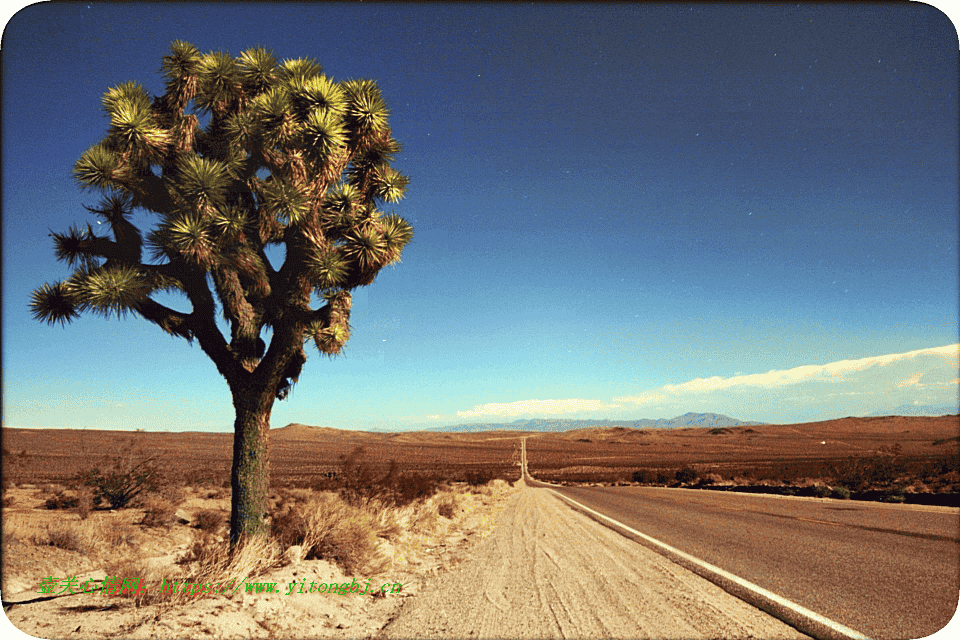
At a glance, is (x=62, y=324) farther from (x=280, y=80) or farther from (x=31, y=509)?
(x=31, y=509)

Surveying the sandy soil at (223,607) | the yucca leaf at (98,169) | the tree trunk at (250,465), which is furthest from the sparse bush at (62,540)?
the yucca leaf at (98,169)

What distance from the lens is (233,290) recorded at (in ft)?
27.0

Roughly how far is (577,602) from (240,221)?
7.25 metres

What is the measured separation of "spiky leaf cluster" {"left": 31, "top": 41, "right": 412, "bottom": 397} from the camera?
7.74m

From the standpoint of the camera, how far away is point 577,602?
5469mm

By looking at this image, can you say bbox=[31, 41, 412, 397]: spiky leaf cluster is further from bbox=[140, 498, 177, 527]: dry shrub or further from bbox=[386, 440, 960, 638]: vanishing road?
bbox=[140, 498, 177, 527]: dry shrub

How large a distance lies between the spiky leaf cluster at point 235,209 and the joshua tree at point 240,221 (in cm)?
2

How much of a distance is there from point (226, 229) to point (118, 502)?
1207 cm

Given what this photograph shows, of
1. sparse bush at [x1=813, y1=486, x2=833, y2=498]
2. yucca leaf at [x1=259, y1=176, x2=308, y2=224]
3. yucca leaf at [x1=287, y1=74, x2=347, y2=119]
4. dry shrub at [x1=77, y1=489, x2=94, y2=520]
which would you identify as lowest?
sparse bush at [x1=813, y1=486, x2=833, y2=498]

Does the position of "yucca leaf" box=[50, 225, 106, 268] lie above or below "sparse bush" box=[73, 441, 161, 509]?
above

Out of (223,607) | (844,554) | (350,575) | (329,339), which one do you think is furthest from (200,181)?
(844,554)

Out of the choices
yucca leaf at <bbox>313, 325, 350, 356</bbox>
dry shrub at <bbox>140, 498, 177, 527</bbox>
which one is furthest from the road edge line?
dry shrub at <bbox>140, 498, 177, 527</bbox>

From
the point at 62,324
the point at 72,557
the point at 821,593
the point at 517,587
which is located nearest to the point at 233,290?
the point at 62,324

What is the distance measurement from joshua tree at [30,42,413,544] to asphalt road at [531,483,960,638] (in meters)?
7.47
